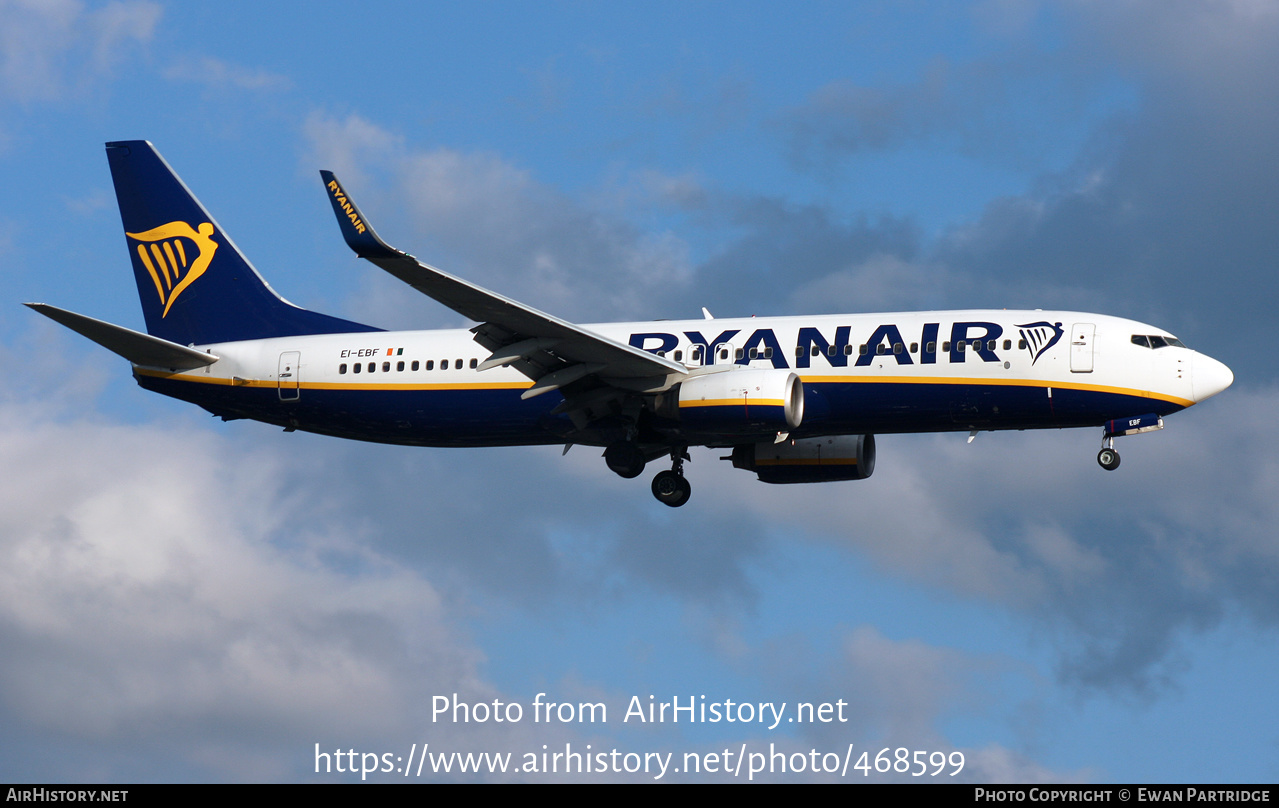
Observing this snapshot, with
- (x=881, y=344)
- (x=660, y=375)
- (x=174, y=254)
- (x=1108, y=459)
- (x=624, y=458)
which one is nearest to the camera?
(x=1108, y=459)

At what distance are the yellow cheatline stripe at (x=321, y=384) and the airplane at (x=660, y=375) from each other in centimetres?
6

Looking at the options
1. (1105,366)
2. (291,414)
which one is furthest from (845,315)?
(291,414)

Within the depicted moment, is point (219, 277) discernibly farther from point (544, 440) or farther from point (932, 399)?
point (932, 399)

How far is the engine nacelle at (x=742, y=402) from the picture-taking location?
134 ft

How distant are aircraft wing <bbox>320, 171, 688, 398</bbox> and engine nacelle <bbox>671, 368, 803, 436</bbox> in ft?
3.02

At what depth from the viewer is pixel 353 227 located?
35.3 m

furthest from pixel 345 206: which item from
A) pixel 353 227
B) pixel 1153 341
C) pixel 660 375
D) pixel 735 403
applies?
pixel 1153 341

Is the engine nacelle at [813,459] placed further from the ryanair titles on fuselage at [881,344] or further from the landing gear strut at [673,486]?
the ryanair titles on fuselage at [881,344]

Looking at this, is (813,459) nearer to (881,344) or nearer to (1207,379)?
(881,344)

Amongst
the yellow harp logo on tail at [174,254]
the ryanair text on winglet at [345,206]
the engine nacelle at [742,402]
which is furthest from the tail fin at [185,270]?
the ryanair text on winglet at [345,206]

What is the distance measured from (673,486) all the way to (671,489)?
0.11 metres

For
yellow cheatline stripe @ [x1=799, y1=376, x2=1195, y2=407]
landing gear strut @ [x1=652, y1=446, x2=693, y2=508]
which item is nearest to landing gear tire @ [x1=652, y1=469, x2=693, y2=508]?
landing gear strut @ [x1=652, y1=446, x2=693, y2=508]

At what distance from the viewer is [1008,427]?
42.1m

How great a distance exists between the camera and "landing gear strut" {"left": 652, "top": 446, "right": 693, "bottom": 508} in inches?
1834
